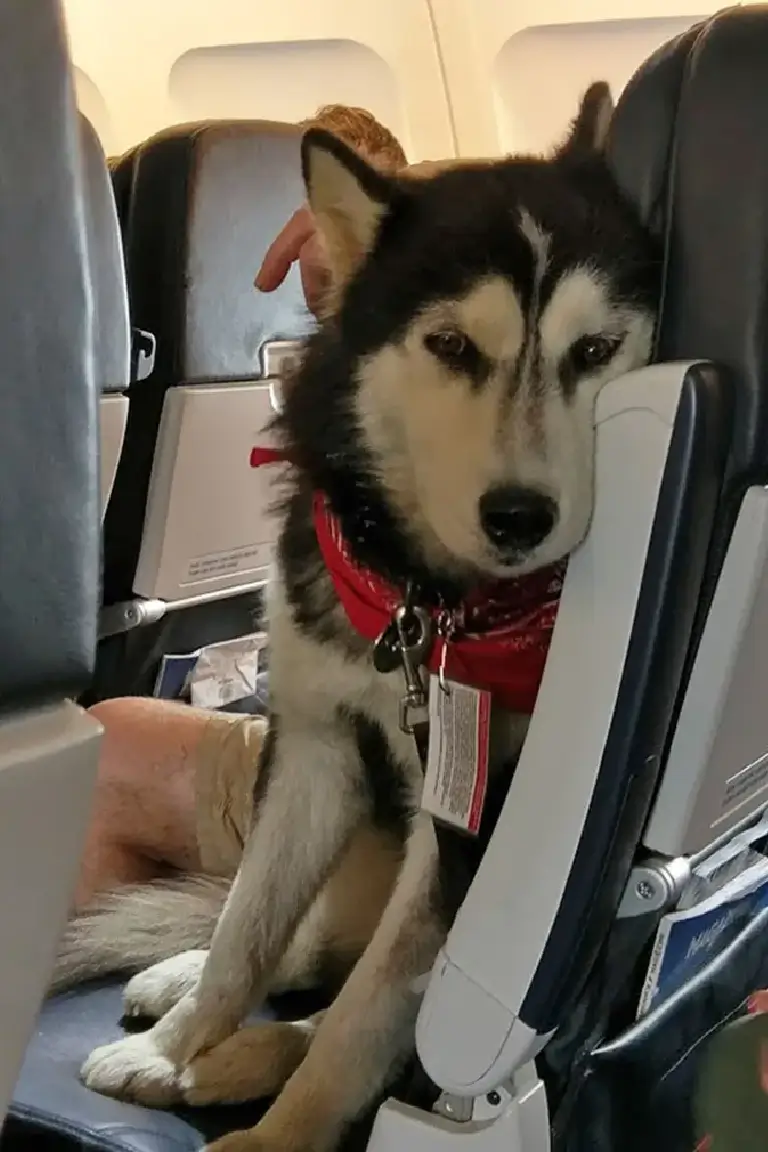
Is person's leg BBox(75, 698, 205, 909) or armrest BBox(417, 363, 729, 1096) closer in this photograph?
armrest BBox(417, 363, 729, 1096)

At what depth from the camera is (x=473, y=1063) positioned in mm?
970

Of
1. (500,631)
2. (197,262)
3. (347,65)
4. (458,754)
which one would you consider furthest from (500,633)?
(347,65)

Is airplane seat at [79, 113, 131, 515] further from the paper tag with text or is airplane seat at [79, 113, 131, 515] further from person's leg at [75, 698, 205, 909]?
the paper tag with text

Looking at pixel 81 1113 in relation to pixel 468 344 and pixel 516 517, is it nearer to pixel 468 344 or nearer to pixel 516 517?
pixel 516 517

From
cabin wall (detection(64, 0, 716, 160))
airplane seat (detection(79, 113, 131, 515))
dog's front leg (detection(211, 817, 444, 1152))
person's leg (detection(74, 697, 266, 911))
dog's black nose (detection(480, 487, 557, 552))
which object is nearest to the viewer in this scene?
dog's black nose (detection(480, 487, 557, 552))

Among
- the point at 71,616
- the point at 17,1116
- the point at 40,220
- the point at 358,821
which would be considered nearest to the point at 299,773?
the point at 358,821

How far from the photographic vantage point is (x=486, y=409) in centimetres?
108

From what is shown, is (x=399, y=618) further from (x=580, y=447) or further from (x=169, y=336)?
(x=169, y=336)

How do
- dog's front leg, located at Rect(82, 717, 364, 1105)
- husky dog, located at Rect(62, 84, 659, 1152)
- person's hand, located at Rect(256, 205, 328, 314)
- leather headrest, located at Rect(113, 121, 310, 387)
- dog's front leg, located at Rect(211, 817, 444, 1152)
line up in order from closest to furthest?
husky dog, located at Rect(62, 84, 659, 1152), dog's front leg, located at Rect(211, 817, 444, 1152), dog's front leg, located at Rect(82, 717, 364, 1105), person's hand, located at Rect(256, 205, 328, 314), leather headrest, located at Rect(113, 121, 310, 387)

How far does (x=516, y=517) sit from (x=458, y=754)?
0.21 m

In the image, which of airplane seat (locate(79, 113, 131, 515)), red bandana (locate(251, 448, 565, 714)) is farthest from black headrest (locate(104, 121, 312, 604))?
red bandana (locate(251, 448, 565, 714))

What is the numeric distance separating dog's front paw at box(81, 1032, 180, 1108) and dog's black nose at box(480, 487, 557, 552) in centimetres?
62

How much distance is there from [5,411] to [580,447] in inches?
20.0

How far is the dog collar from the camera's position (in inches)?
43.0
